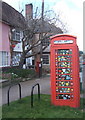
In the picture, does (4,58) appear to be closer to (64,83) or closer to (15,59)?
(15,59)

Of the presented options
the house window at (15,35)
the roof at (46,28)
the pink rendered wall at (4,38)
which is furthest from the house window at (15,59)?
the roof at (46,28)

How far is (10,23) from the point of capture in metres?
20.3

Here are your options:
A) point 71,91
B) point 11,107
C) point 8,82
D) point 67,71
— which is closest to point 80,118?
point 71,91

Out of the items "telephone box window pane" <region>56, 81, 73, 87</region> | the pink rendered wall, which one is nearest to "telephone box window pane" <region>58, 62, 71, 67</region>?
"telephone box window pane" <region>56, 81, 73, 87</region>

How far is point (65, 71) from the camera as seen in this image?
6.74 meters

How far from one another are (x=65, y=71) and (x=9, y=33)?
15.2 meters

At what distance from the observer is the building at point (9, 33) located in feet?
62.2

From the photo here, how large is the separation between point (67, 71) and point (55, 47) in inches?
38.4

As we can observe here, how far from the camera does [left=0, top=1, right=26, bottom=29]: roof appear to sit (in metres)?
18.1

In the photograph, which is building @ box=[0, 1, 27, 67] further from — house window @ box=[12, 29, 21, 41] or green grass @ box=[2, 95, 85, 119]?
green grass @ box=[2, 95, 85, 119]

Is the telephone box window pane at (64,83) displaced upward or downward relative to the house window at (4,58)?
downward

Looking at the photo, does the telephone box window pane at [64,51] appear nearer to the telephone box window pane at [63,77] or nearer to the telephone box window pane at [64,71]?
the telephone box window pane at [64,71]

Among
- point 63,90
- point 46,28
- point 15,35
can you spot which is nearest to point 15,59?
point 15,35

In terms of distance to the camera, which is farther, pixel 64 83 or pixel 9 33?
pixel 9 33
